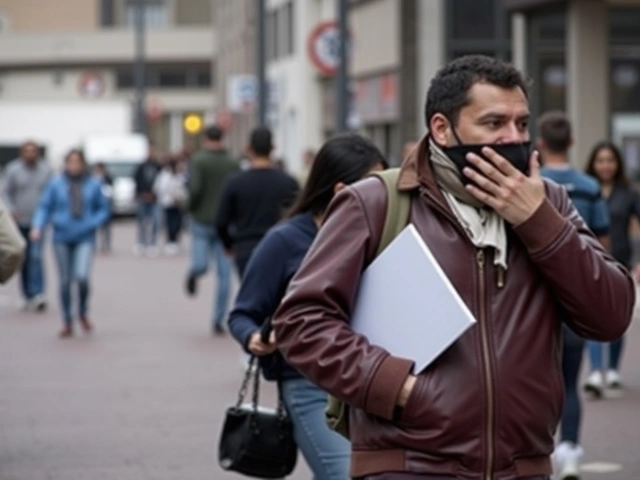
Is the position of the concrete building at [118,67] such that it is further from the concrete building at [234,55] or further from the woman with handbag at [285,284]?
the woman with handbag at [285,284]

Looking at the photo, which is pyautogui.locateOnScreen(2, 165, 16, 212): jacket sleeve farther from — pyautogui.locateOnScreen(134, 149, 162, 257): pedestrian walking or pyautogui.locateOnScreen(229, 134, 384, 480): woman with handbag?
pyautogui.locateOnScreen(229, 134, 384, 480): woman with handbag

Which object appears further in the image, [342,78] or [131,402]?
[342,78]

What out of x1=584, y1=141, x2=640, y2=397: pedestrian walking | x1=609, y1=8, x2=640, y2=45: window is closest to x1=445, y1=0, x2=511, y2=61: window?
x1=609, y1=8, x2=640, y2=45: window

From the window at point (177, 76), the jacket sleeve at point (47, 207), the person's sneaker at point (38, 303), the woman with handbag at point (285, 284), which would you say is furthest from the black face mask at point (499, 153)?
the window at point (177, 76)

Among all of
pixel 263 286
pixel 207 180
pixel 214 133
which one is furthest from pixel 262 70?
pixel 263 286

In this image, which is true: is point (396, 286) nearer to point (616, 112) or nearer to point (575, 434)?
point (575, 434)

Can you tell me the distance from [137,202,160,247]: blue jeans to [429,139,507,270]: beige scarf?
29763mm

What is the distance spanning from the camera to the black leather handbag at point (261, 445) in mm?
6375

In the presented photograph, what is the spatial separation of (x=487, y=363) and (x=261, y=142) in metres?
9.09

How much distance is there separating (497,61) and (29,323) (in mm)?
15087

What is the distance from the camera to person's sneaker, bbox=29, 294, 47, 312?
20578 millimetres

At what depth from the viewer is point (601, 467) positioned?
9.59m

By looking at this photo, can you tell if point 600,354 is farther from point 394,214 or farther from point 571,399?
point 394,214

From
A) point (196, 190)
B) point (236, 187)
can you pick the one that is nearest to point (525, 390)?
point (236, 187)
